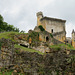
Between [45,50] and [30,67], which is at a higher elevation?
[45,50]

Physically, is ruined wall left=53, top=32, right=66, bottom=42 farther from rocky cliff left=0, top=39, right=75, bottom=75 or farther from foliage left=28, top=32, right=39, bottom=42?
rocky cliff left=0, top=39, right=75, bottom=75

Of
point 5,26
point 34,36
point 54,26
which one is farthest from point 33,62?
point 5,26

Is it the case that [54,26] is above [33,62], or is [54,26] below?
above

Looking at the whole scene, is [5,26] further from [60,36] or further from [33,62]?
[33,62]

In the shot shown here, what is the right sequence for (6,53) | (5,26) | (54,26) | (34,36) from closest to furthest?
(6,53) < (34,36) < (54,26) < (5,26)

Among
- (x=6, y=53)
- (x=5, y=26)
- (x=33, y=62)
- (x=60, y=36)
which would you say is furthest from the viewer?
(x=5, y=26)

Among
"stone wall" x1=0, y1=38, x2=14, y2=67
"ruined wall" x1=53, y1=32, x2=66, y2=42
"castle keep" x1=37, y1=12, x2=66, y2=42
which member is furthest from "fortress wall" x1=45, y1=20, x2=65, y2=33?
"stone wall" x1=0, y1=38, x2=14, y2=67

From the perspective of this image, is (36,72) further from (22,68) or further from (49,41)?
(49,41)

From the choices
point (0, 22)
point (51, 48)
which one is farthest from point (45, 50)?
point (0, 22)

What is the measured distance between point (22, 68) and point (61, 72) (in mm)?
5539

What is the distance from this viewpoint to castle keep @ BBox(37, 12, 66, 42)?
4244 cm

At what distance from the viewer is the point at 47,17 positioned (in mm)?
42688

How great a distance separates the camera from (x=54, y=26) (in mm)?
43969

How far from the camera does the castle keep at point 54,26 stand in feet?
139
